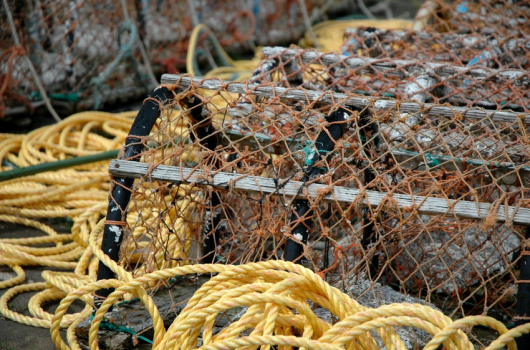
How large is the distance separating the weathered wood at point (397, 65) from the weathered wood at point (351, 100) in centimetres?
73

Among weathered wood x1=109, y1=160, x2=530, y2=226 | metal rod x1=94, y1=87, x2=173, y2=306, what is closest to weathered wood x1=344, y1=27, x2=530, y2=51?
weathered wood x1=109, y1=160, x2=530, y2=226

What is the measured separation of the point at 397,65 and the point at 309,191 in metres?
1.42

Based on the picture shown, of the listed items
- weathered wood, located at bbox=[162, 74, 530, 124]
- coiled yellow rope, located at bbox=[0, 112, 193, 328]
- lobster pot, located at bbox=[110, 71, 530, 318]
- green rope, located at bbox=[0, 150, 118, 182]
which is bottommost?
coiled yellow rope, located at bbox=[0, 112, 193, 328]

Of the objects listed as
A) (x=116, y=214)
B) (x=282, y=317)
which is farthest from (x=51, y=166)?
(x=282, y=317)

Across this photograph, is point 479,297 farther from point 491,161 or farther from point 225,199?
point 225,199

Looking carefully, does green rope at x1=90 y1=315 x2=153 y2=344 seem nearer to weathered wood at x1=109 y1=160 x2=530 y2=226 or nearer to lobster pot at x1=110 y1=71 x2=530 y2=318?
lobster pot at x1=110 y1=71 x2=530 y2=318

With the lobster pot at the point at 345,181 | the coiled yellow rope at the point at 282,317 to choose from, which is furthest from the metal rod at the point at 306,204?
the coiled yellow rope at the point at 282,317

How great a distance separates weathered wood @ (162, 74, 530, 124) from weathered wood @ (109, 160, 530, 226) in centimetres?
45

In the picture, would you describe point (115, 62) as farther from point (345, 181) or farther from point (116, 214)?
point (345, 181)

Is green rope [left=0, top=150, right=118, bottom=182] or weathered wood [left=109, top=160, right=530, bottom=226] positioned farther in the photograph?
green rope [left=0, top=150, right=118, bottom=182]

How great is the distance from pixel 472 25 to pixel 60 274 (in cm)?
331

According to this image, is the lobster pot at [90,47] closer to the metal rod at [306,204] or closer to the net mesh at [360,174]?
the net mesh at [360,174]

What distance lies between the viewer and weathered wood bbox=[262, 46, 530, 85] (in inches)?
120

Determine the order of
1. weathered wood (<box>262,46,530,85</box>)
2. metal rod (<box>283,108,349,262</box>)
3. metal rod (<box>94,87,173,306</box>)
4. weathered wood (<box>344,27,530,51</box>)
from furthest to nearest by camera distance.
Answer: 1. weathered wood (<box>344,27,530,51</box>)
2. weathered wood (<box>262,46,530,85</box>)
3. metal rod (<box>94,87,173,306</box>)
4. metal rod (<box>283,108,349,262</box>)
